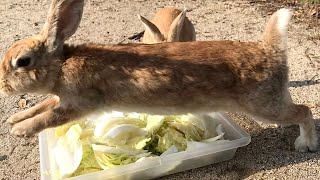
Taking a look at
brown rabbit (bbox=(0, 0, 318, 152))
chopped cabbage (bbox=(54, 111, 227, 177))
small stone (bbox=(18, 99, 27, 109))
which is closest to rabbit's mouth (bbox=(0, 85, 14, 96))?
brown rabbit (bbox=(0, 0, 318, 152))

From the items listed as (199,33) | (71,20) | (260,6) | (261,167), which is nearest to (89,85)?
(71,20)

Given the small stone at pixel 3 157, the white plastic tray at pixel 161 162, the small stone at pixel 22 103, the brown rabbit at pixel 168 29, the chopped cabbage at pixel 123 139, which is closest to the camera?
the white plastic tray at pixel 161 162

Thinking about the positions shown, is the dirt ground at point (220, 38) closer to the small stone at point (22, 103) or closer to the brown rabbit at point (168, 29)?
the small stone at point (22, 103)

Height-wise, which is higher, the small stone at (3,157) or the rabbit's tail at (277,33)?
the rabbit's tail at (277,33)

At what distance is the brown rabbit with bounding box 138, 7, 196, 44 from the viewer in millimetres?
3852

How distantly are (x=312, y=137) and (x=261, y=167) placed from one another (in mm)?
409

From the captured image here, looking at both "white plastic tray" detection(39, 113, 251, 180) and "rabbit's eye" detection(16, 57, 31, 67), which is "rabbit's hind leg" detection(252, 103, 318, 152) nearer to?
"white plastic tray" detection(39, 113, 251, 180)

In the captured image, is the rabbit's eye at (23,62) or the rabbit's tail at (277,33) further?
the rabbit's tail at (277,33)

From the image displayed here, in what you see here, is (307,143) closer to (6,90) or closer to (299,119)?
(299,119)

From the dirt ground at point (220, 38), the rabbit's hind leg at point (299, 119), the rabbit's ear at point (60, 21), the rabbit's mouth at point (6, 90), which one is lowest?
the dirt ground at point (220, 38)

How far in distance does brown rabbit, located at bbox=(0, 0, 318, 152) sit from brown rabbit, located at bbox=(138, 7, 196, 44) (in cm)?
94

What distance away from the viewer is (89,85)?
2719 mm

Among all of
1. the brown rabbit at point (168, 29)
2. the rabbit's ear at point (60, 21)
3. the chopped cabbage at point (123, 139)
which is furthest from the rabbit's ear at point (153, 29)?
the rabbit's ear at point (60, 21)

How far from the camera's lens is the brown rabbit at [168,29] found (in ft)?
12.6
